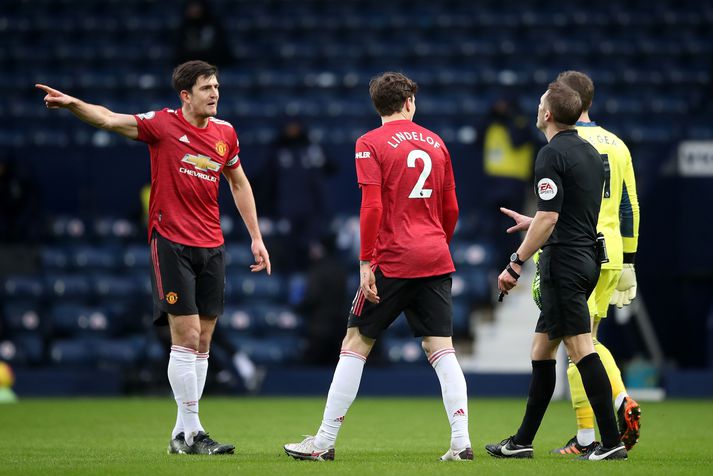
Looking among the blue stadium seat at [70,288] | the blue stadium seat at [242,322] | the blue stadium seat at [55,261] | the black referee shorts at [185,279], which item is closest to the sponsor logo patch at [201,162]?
the black referee shorts at [185,279]

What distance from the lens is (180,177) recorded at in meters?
6.99

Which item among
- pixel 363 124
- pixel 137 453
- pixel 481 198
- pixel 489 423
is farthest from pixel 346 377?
pixel 363 124

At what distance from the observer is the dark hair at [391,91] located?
21.3 feet

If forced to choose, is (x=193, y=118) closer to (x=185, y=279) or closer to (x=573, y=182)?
(x=185, y=279)

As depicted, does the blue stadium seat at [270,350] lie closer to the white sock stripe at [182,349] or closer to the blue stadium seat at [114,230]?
the blue stadium seat at [114,230]

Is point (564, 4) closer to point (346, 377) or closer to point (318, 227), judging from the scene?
point (318, 227)

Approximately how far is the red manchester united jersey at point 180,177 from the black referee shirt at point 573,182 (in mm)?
1934

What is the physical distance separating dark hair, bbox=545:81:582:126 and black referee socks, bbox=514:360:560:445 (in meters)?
1.37

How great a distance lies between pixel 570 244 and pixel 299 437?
2845 millimetres

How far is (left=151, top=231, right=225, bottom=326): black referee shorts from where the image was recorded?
6887 millimetres

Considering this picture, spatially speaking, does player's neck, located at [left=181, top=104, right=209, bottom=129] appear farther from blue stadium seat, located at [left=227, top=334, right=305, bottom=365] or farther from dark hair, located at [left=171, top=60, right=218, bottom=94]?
blue stadium seat, located at [left=227, top=334, right=305, bottom=365]

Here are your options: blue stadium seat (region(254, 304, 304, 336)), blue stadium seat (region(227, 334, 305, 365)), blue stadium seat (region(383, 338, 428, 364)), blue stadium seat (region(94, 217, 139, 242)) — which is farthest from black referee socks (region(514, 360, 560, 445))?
blue stadium seat (region(94, 217, 139, 242))

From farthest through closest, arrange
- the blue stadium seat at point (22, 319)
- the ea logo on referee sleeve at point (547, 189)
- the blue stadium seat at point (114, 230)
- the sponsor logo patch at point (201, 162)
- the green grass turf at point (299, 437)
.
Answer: the blue stadium seat at point (114, 230) → the blue stadium seat at point (22, 319) → the sponsor logo patch at point (201, 162) → the ea logo on referee sleeve at point (547, 189) → the green grass turf at point (299, 437)

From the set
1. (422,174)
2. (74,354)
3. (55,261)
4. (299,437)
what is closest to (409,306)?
(422,174)
